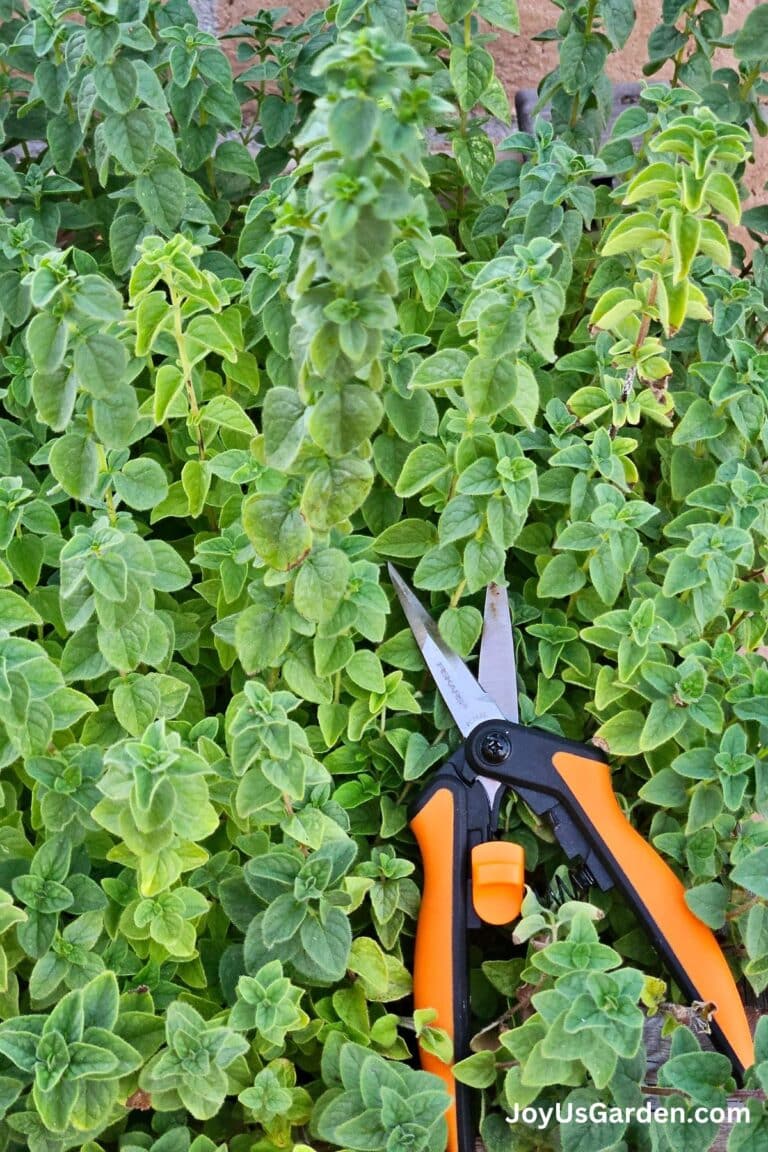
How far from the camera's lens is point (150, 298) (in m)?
0.79

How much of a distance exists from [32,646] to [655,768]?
48 cm

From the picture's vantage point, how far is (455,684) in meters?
A: 0.92

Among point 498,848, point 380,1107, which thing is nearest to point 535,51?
point 498,848

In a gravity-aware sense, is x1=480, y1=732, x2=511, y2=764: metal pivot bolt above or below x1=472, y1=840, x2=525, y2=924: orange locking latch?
above

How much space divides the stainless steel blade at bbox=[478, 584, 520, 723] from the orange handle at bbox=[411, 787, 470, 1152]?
87mm

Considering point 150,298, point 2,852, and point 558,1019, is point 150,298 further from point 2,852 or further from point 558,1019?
point 558,1019

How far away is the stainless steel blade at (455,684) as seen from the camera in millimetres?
917

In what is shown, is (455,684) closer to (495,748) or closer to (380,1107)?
(495,748)

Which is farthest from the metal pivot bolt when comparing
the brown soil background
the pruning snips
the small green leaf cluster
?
the brown soil background

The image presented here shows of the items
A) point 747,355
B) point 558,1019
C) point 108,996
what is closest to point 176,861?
point 108,996

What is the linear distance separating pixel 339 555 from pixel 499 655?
0.25 meters

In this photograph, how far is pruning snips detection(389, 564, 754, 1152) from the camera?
84 centimetres

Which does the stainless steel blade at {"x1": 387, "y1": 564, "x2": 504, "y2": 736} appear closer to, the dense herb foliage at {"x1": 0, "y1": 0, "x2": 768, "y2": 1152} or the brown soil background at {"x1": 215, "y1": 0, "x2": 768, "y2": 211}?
the dense herb foliage at {"x1": 0, "y1": 0, "x2": 768, "y2": 1152}

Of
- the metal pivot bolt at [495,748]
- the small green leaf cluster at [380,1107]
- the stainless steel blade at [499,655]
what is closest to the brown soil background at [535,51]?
the stainless steel blade at [499,655]
